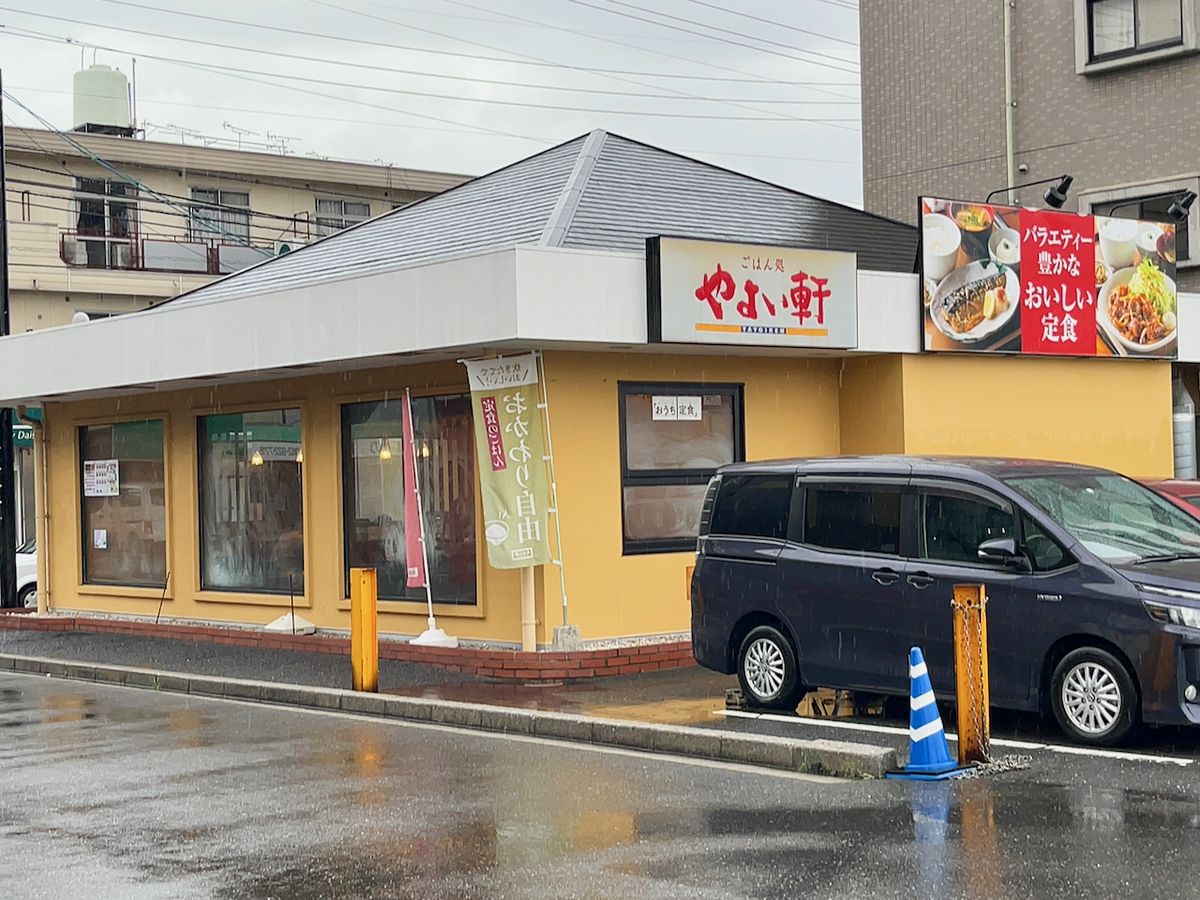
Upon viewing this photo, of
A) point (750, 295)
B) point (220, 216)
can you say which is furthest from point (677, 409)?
point (220, 216)

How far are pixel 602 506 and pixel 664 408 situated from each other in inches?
50.2

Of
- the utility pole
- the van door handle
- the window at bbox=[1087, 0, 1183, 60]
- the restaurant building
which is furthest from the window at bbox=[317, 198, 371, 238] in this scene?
the van door handle

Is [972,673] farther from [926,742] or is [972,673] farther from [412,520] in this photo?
[412,520]

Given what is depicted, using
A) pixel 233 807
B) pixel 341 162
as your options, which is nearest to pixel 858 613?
pixel 233 807

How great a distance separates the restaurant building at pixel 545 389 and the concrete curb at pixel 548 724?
2.16 meters

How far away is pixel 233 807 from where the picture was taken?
28.7ft

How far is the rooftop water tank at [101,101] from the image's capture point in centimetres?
4166

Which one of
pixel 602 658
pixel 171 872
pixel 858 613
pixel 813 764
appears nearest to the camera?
pixel 171 872

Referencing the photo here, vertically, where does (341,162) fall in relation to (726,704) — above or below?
above

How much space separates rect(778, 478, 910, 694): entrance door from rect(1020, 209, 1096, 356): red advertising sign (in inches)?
247

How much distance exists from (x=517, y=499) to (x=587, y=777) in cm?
517

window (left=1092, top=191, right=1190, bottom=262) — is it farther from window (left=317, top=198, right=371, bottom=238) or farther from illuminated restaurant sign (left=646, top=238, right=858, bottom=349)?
window (left=317, top=198, right=371, bottom=238)

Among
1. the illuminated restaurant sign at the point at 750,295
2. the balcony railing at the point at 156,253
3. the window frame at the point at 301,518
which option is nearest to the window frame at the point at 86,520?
the window frame at the point at 301,518

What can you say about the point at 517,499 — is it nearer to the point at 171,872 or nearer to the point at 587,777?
the point at 587,777
